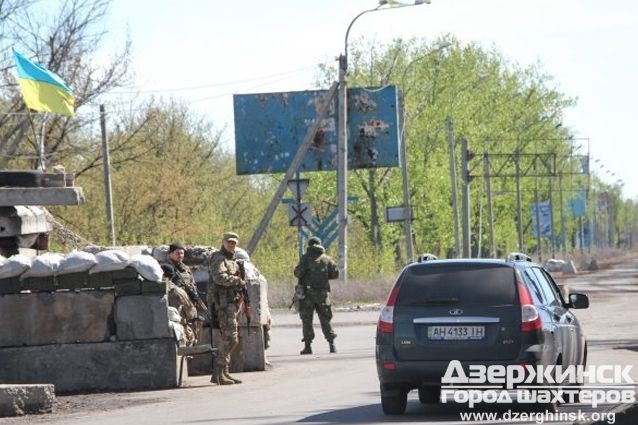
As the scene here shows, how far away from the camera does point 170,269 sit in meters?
21.4

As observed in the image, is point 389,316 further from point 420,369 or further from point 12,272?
point 12,272

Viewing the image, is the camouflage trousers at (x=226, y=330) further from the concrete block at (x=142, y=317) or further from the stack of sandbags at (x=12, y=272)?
the stack of sandbags at (x=12, y=272)

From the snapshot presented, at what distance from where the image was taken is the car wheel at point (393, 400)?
50.1 ft

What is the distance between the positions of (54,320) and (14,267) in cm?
78

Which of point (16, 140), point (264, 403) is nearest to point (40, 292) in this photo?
point (264, 403)

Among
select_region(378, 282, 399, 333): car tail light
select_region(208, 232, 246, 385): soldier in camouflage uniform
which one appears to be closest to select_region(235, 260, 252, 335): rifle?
select_region(208, 232, 246, 385): soldier in camouflage uniform

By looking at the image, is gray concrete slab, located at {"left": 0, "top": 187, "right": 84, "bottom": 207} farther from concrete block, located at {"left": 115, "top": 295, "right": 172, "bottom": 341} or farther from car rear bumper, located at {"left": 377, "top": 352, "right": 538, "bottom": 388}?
car rear bumper, located at {"left": 377, "top": 352, "right": 538, "bottom": 388}

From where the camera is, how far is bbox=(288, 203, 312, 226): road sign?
144 feet

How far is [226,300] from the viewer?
68.3 ft

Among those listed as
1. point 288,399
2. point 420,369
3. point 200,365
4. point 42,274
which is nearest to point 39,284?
point 42,274

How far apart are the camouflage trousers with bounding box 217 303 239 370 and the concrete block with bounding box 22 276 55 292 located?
202cm

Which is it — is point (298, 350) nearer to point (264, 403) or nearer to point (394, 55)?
point (264, 403)

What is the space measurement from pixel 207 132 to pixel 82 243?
46893 millimetres

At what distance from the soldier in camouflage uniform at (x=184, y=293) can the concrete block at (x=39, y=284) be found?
1.54 meters
